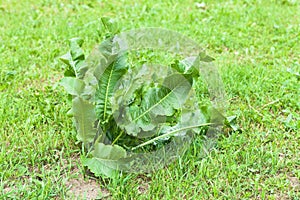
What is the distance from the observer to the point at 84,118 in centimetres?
250

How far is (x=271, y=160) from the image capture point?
2.70 meters

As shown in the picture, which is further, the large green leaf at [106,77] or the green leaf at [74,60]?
the green leaf at [74,60]

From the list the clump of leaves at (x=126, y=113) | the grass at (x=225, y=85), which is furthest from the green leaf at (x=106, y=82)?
the grass at (x=225, y=85)

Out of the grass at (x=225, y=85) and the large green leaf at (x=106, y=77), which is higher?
the large green leaf at (x=106, y=77)

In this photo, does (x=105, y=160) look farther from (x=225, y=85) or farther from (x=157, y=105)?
(x=225, y=85)

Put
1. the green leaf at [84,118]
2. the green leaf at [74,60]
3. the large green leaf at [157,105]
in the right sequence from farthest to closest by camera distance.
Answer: the green leaf at [74,60], the large green leaf at [157,105], the green leaf at [84,118]

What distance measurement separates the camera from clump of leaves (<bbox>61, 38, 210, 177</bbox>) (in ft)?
8.18

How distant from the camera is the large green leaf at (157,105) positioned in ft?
8.38

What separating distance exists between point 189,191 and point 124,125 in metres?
0.54

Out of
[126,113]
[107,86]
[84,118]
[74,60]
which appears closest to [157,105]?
[126,113]

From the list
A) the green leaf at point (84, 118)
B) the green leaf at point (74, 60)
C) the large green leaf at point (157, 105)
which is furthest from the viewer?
the green leaf at point (74, 60)

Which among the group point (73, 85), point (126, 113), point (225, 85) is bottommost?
point (225, 85)

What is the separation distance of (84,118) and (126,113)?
26cm

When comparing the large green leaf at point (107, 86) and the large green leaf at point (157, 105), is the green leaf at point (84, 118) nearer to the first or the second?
the large green leaf at point (107, 86)
